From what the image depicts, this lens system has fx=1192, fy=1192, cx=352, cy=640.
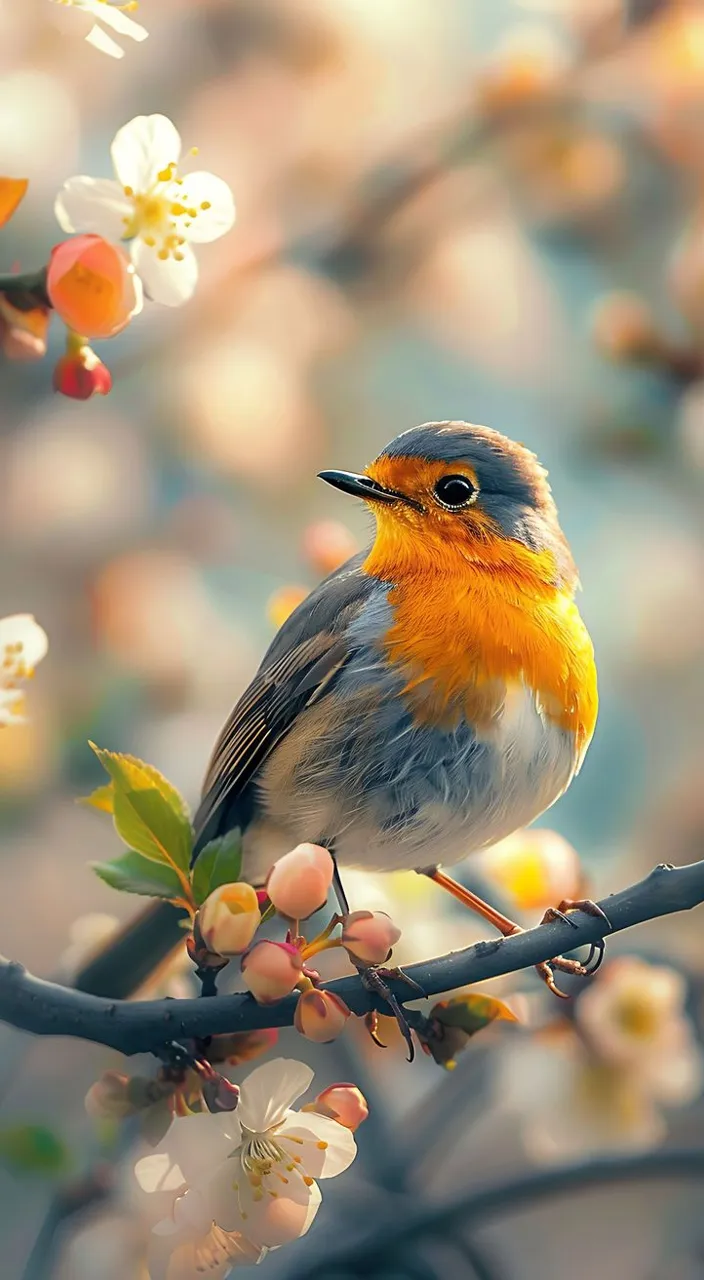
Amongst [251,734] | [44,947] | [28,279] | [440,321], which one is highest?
[440,321]

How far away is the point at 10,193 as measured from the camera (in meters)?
0.96

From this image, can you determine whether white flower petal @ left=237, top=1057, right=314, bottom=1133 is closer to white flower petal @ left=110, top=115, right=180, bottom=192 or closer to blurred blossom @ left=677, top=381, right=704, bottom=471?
white flower petal @ left=110, top=115, right=180, bottom=192

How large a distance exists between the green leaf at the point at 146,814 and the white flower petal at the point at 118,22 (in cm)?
62

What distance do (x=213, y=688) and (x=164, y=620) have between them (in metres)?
0.21

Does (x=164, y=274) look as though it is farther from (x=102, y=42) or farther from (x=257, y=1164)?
(x=257, y=1164)

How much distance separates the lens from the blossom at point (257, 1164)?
1.15 metres

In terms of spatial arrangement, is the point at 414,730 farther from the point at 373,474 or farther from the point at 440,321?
the point at 440,321

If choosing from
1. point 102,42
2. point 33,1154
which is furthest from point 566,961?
point 102,42

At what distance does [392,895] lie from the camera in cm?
227

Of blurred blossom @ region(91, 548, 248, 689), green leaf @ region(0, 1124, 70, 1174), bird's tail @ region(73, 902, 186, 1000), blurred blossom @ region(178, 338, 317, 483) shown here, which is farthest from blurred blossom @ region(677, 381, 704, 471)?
green leaf @ region(0, 1124, 70, 1174)

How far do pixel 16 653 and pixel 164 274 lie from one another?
1.27ft

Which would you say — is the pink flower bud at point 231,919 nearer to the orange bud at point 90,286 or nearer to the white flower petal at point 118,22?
the orange bud at point 90,286

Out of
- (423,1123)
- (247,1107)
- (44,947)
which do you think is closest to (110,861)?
(247,1107)

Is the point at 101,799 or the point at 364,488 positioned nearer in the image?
the point at 101,799
